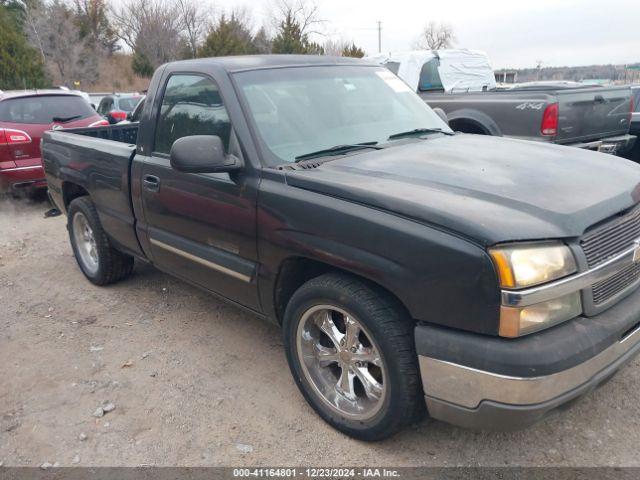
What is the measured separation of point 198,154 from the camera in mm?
2803

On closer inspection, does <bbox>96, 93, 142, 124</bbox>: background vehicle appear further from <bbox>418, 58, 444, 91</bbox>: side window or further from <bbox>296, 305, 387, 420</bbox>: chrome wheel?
<bbox>296, 305, 387, 420</bbox>: chrome wheel

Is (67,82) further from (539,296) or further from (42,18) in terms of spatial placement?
(539,296)

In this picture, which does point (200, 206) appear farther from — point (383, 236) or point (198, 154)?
point (383, 236)

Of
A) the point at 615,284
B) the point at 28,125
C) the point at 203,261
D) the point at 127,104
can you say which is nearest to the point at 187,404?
the point at 203,261

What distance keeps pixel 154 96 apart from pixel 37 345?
197 centimetres

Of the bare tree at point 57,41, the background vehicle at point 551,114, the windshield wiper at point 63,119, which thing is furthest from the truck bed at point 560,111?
the bare tree at point 57,41

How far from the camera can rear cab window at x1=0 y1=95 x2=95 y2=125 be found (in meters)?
7.80

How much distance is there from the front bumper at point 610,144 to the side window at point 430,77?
13.0ft

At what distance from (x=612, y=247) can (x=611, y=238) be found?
42 mm

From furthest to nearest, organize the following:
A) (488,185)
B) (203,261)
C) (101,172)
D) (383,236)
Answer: (101,172)
(203,261)
(488,185)
(383,236)

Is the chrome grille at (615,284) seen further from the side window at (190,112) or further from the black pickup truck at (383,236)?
the side window at (190,112)

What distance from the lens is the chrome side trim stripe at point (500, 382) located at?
2.03m

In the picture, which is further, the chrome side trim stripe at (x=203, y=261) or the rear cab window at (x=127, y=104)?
the rear cab window at (x=127, y=104)

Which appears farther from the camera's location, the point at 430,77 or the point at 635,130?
the point at 430,77
